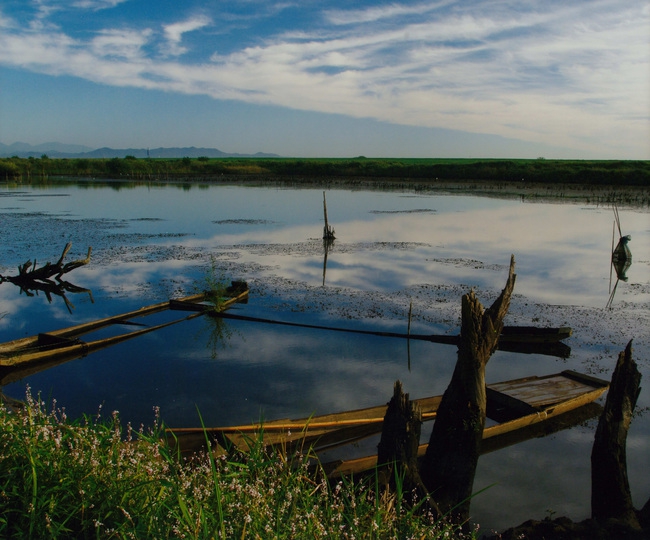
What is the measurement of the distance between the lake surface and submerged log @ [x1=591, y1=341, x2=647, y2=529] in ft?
1.66

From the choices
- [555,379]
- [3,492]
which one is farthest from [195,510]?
[555,379]

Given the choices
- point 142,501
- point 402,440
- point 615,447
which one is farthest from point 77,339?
point 615,447

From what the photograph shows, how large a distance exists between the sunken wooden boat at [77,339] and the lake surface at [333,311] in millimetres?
246

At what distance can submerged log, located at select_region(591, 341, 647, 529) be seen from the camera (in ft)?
18.5

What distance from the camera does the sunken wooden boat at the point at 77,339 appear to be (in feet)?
31.9

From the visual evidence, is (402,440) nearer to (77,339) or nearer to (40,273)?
(77,339)

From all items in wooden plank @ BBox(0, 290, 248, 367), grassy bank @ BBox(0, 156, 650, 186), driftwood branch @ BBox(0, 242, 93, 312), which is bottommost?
wooden plank @ BBox(0, 290, 248, 367)

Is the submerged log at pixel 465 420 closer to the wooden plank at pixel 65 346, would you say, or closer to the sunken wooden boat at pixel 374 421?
the sunken wooden boat at pixel 374 421

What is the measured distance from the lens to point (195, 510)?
3.48m

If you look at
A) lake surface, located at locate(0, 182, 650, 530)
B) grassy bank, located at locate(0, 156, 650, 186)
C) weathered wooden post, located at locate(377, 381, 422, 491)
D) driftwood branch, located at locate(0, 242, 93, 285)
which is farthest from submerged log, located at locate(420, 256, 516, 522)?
grassy bank, located at locate(0, 156, 650, 186)

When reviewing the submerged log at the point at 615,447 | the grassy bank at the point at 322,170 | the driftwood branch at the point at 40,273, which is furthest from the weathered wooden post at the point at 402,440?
the grassy bank at the point at 322,170

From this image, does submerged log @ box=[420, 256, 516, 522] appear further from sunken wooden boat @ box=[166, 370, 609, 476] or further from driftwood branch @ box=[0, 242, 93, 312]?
driftwood branch @ box=[0, 242, 93, 312]

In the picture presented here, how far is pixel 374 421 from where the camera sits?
7160 mm

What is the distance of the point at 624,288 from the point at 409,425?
13377 mm
